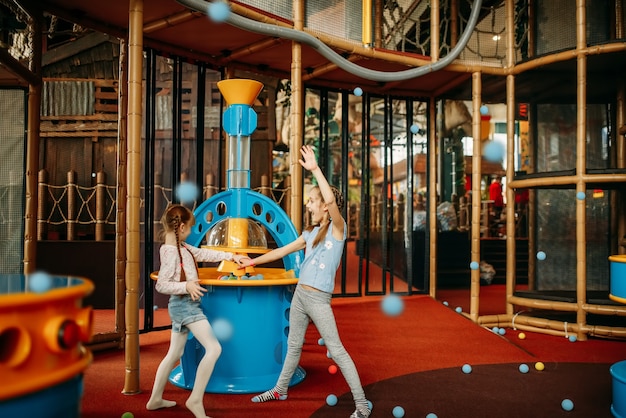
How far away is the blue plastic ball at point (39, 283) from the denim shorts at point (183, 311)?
4.50 ft

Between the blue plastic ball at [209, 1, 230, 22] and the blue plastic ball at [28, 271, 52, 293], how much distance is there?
2.53 m

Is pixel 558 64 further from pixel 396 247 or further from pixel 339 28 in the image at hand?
pixel 396 247

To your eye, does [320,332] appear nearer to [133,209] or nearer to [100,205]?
[133,209]

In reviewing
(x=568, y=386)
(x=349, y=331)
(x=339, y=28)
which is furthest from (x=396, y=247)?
(x=568, y=386)

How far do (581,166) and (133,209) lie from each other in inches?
165

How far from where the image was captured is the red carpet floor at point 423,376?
3203mm

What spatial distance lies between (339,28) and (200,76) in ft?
4.70

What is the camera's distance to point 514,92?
606 centimetres

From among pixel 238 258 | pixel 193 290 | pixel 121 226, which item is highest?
pixel 121 226

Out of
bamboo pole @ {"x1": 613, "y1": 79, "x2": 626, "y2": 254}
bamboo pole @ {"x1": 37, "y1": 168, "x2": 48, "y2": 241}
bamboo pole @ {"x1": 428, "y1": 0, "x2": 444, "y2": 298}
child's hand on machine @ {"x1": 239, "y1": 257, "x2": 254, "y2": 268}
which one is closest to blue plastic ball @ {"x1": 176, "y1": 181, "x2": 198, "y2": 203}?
bamboo pole @ {"x1": 37, "y1": 168, "x2": 48, "y2": 241}

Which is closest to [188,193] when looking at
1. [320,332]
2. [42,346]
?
[320,332]

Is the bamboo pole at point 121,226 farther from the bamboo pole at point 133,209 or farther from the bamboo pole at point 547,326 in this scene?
the bamboo pole at point 547,326

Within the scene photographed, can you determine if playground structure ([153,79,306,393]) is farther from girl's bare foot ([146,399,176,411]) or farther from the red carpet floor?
girl's bare foot ([146,399,176,411])

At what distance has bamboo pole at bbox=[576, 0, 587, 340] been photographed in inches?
210
